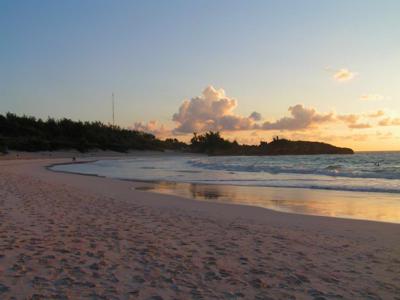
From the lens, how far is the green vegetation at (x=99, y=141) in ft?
251

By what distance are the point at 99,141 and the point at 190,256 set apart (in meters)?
92.9

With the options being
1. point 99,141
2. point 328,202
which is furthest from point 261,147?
point 328,202

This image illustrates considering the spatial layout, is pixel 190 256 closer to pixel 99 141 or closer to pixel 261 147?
pixel 99 141

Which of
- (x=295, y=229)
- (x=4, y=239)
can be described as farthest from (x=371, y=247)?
(x=4, y=239)

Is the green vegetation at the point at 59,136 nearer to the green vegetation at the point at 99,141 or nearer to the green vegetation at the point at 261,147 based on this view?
the green vegetation at the point at 99,141

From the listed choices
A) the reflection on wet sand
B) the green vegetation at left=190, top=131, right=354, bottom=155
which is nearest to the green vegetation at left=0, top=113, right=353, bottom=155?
the green vegetation at left=190, top=131, right=354, bottom=155

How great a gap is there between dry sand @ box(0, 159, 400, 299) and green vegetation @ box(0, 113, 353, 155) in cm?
5985

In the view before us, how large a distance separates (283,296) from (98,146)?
296 feet

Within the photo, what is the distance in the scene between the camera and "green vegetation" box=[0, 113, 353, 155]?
7656 cm

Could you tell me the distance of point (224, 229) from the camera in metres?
7.68

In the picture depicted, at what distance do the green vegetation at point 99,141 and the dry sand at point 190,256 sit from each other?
196 ft

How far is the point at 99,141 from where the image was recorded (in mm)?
95312

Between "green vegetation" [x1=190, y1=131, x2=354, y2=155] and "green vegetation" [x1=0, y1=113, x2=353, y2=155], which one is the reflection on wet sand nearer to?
"green vegetation" [x1=0, y1=113, x2=353, y2=155]

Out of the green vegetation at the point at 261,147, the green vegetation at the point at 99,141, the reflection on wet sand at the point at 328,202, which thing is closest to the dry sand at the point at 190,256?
the reflection on wet sand at the point at 328,202
